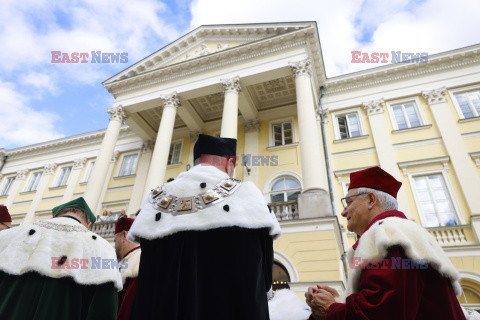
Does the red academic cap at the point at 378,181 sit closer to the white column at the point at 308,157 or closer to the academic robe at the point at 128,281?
the academic robe at the point at 128,281

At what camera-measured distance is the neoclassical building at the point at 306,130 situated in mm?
9578

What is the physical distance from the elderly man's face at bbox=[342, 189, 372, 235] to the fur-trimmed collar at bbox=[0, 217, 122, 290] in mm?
2081

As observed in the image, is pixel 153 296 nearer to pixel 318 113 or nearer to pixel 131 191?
pixel 318 113

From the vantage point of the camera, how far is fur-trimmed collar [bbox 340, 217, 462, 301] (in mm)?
1598

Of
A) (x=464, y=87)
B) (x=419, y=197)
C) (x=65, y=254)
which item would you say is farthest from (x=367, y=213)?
(x=464, y=87)

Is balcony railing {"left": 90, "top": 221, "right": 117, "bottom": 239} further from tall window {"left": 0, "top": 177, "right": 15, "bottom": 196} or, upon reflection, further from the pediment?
tall window {"left": 0, "top": 177, "right": 15, "bottom": 196}

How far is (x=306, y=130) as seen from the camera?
10.6m

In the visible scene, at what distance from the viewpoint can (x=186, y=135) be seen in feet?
59.5

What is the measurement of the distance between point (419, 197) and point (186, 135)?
13033 millimetres

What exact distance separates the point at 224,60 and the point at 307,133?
21.8 feet

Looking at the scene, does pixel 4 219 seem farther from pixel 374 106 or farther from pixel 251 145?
pixel 374 106

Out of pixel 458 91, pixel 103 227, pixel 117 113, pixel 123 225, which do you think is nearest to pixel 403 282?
pixel 123 225

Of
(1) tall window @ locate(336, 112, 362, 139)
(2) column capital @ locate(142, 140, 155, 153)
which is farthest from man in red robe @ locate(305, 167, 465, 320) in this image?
(2) column capital @ locate(142, 140, 155, 153)

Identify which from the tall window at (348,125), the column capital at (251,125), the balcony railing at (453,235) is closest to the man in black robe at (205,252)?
the balcony railing at (453,235)
